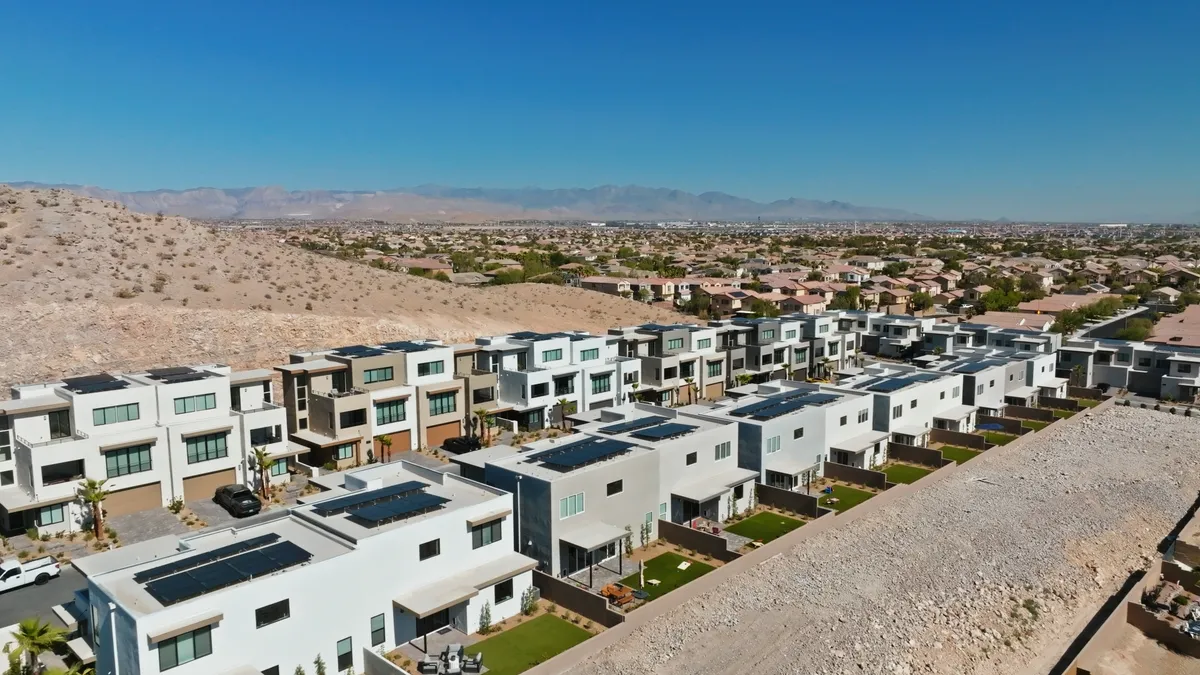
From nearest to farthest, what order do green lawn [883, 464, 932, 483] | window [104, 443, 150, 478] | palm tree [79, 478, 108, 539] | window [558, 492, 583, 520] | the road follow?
the road < window [558, 492, 583, 520] < palm tree [79, 478, 108, 539] < window [104, 443, 150, 478] < green lawn [883, 464, 932, 483]

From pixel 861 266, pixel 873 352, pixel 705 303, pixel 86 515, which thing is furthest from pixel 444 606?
pixel 861 266

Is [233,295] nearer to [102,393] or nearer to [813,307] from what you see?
[102,393]

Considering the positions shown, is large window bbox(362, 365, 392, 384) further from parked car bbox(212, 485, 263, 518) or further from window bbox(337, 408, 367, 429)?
parked car bbox(212, 485, 263, 518)

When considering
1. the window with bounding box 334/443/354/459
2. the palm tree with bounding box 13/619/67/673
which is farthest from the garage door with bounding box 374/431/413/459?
the palm tree with bounding box 13/619/67/673

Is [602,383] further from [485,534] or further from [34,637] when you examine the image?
[34,637]

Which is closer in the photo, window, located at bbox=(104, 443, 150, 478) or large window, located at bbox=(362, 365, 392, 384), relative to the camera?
window, located at bbox=(104, 443, 150, 478)

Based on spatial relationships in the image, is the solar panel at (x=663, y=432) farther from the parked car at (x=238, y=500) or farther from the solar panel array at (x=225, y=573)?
the parked car at (x=238, y=500)

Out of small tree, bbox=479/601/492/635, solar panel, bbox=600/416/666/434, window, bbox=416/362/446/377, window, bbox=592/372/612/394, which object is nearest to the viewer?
small tree, bbox=479/601/492/635
